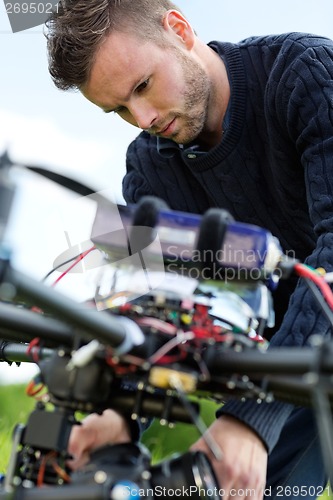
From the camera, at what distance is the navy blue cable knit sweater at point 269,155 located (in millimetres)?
1670

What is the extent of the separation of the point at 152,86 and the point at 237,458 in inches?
45.8

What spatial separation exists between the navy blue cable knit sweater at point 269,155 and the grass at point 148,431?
2.07ft

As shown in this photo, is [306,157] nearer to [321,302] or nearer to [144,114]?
[144,114]

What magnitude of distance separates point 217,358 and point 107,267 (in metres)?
0.25

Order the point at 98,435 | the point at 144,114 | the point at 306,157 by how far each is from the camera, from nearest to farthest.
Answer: the point at 98,435
the point at 306,157
the point at 144,114

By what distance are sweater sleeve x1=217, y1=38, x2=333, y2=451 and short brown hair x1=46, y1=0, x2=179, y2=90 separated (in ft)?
1.42

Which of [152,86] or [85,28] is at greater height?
[85,28]

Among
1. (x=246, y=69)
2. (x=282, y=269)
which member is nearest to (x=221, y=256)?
(x=282, y=269)

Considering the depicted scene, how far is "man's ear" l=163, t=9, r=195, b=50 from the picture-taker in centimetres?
211

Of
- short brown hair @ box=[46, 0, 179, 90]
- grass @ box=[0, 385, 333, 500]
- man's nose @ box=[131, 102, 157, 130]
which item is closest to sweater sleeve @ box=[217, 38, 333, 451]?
man's nose @ box=[131, 102, 157, 130]

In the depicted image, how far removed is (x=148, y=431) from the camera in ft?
9.25

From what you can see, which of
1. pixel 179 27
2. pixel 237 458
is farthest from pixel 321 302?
pixel 179 27

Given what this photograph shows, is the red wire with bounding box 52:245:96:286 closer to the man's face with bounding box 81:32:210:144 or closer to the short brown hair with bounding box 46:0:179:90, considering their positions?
the man's face with bounding box 81:32:210:144

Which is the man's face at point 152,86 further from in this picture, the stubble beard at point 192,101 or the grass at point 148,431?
the grass at point 148,431
